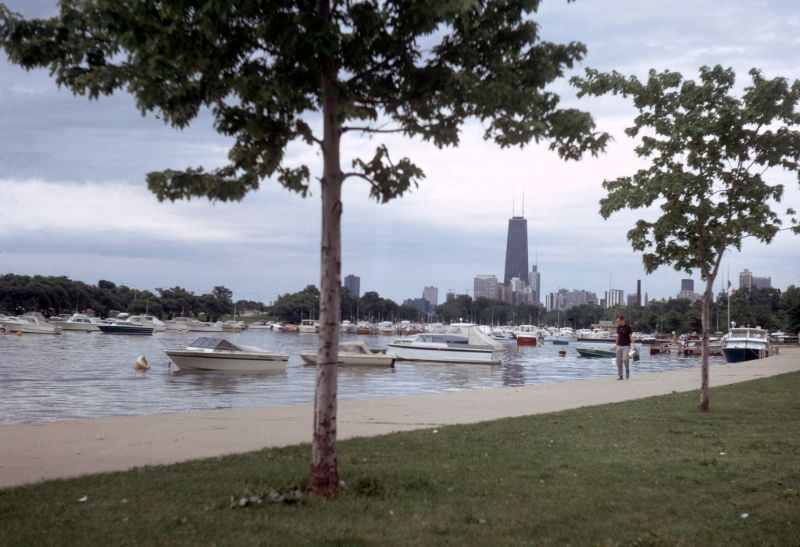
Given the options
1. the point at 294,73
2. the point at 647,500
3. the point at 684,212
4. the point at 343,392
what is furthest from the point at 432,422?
the point at 343,392

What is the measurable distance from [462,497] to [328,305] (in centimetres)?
225

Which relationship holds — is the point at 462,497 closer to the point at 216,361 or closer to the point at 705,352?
the point at 705,352

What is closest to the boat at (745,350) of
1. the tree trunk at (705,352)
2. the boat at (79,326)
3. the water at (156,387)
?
the water at (156,387)

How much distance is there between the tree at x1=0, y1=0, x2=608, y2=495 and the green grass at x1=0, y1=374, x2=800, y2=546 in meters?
1.04

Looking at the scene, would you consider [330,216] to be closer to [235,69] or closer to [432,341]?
[235,69]

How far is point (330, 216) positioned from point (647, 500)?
4079 millimetres

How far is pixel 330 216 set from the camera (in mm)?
7836

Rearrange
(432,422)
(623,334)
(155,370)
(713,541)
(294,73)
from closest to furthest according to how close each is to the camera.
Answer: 1. (713,541)
2. (294,73)
3. (432,422)
4. (623,334)
5. (155,370)

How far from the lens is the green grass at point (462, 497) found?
20.5 ft

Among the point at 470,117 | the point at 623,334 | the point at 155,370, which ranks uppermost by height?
the point at 470,117

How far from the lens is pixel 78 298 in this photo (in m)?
162

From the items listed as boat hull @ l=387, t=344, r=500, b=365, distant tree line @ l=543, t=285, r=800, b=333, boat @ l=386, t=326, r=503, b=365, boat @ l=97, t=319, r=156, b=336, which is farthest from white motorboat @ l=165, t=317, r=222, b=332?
boat hull @ l=387, t=344, r=500, b=365

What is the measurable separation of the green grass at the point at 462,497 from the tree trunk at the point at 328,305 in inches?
14.5

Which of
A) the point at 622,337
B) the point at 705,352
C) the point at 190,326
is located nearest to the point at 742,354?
the point at 622,337
